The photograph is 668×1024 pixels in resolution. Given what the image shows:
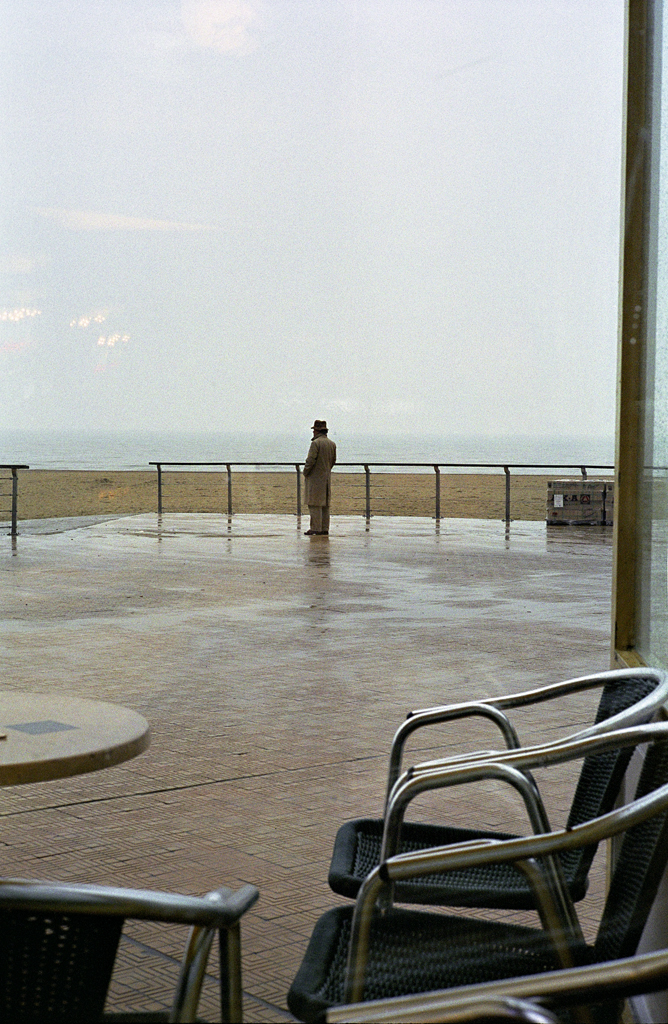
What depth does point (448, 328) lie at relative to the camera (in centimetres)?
4488

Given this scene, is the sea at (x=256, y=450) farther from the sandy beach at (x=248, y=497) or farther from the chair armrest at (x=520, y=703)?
the chair armrest at (x=520, y=703)

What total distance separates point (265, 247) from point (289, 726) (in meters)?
51.3

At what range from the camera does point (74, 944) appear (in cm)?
144

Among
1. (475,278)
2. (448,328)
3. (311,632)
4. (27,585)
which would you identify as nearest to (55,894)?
(311,632)

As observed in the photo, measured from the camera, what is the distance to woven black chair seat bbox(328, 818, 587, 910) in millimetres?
2068

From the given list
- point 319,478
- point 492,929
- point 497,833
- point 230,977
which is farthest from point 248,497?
point 230,977

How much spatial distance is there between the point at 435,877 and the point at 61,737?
27.2 inches

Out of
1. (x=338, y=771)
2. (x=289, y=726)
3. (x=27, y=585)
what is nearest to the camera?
(x=338, y=771)

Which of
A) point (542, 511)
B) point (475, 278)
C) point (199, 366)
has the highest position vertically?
point (475, 278)

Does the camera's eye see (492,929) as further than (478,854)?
Yes

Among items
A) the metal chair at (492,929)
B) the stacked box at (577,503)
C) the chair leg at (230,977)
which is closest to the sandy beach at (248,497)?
the stacked box at (577,503)

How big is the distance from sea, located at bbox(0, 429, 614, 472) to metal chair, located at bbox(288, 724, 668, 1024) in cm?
1528

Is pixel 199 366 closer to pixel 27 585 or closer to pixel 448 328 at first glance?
pixel 448 328

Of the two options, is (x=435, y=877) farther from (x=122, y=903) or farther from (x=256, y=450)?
(x=256, y=450)
